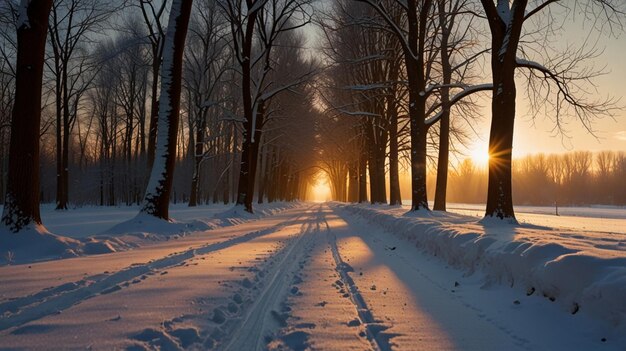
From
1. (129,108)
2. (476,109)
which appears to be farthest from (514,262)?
(129,108)

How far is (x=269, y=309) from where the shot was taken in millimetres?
4152

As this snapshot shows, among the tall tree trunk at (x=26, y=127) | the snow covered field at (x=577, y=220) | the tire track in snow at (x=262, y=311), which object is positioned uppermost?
the tall tree trunk at (x=26, y=127)

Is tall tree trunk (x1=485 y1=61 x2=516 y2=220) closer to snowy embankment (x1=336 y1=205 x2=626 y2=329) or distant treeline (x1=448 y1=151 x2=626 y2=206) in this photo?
snowy embankment (x1=336 y1=205 x2=626 y2=329)

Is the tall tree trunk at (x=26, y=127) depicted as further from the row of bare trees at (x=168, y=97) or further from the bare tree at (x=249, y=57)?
the bare tree at (x=249, y=57)

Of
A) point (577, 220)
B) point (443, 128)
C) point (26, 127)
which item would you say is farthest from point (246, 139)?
point (577, 220)

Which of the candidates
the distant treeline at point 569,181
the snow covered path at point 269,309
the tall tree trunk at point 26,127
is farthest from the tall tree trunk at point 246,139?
the distant treeline at point 569,181

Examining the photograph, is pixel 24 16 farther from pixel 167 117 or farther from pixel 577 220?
pixel 577 220

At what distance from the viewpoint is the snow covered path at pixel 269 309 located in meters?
3.25

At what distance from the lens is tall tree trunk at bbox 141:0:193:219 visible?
11.5 meters

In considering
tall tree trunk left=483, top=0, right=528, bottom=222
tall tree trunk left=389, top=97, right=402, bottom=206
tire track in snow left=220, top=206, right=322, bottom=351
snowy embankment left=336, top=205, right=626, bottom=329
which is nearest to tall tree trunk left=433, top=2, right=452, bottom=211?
tall tree trunk left=389, top=97, right=402, bottom=206

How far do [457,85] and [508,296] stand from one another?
11.8 metres

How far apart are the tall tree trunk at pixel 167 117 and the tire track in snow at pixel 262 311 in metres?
5.67

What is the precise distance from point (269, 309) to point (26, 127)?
640 centimetres

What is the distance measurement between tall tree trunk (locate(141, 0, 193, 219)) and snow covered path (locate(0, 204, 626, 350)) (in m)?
4.69
